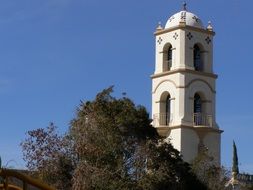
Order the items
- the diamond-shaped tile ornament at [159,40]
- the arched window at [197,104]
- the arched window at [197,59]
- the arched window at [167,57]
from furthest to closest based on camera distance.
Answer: the diamond-shaped tile ornament at [159,40] < the arched window at [167,57] < the arched window at [197,59] < the arched window at [197,104]

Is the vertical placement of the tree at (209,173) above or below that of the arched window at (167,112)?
below

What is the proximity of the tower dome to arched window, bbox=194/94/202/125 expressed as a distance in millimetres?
4161

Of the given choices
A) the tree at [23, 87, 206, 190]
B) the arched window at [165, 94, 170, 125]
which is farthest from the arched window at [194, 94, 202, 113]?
the tree at [23, 87, 206, 190]

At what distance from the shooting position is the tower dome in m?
48.0

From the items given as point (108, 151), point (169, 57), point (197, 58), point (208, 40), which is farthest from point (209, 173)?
point (208, 40)

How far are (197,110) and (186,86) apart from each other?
1674 millimetres

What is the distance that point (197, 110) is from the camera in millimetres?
47906

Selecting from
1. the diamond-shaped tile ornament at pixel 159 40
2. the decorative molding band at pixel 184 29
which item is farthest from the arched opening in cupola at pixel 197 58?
the diamond-shaped tile ornament at pixel 159 40

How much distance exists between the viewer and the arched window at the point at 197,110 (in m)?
47.4

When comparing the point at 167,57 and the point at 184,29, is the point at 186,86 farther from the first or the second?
the point at 184,29

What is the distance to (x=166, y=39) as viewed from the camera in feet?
160

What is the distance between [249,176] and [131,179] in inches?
863

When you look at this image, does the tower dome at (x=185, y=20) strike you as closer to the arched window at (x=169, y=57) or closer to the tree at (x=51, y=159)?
the arched window at (x=169, y=57)

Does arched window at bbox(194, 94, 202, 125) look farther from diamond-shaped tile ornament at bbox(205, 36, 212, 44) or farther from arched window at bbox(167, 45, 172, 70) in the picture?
diamond-shaped tile ornament at bbox(205, 36, 212, 44)
